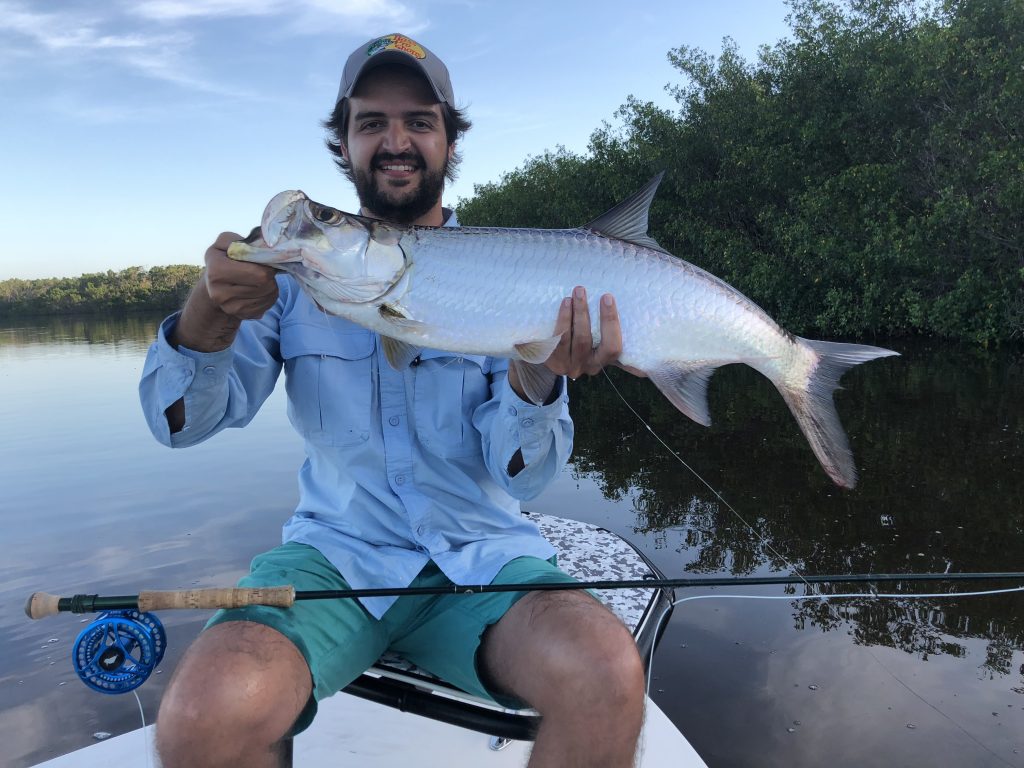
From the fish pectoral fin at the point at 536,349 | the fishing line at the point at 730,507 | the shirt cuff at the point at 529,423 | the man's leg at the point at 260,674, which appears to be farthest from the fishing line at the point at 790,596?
the fish pectoral fin at the point at 536,349

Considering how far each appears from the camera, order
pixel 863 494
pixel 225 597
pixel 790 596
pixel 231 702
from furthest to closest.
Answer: pixel 863 494, pixel 790 596, pixel 225 597, pixel 231 702

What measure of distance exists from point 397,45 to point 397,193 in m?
0.60

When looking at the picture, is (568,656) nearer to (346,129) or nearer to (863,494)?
(346,129)

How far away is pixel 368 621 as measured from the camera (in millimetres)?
2258

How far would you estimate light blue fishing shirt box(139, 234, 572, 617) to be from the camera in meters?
2.43

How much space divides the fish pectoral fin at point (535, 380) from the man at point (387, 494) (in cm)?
3

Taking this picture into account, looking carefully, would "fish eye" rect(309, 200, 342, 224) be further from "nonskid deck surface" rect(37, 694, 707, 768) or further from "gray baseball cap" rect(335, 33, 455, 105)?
"nonskid deck surface" rect(37, 694, 707, 768)

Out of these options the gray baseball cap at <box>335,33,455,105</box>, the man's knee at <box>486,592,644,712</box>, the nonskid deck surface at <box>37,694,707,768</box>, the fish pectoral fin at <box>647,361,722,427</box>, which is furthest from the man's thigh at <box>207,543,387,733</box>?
the gray baseball cap at <box>335,33,455,105</box>

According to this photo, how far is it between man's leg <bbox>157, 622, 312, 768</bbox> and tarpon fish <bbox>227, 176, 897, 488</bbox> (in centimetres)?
98

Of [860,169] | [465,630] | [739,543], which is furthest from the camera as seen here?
[860,169]

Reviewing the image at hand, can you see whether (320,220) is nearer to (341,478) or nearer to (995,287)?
(341,478)

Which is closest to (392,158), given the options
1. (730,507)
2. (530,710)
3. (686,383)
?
(686,383)

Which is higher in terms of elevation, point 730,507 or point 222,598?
point 222,598

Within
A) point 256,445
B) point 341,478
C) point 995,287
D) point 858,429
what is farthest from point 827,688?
point 995,287
